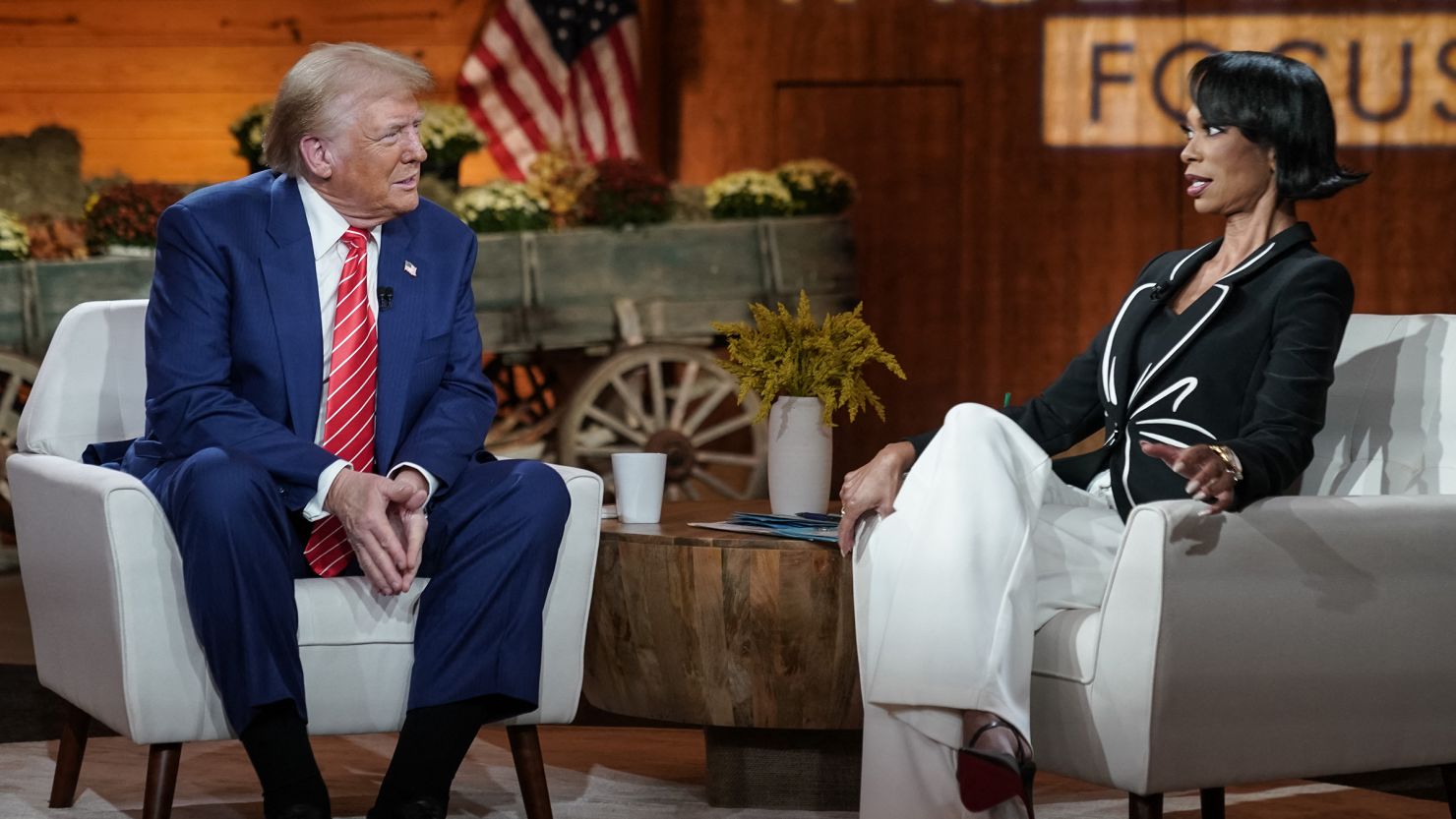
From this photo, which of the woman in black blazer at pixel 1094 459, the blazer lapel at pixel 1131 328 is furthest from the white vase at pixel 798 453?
the blazer lapel at pixel 1131 328

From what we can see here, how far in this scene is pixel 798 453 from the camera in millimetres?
2902

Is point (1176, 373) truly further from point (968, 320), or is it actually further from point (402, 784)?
point (968, 320)

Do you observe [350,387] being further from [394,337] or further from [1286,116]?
[1286,116]

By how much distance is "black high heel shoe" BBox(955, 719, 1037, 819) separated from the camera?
2025mm

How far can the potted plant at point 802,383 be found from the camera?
2.89 m

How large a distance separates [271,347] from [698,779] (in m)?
1.14

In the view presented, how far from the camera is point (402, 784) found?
227cm

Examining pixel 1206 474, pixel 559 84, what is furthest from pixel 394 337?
pixel 559 84

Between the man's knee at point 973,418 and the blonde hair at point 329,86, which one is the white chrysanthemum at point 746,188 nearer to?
the blonde hair at point 329,86

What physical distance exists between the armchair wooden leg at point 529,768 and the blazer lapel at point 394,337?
1.42 feet

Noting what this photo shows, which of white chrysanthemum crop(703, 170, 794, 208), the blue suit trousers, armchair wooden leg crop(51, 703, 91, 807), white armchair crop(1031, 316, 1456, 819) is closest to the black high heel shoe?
white armchair crop(1031, 316, 1456, 819)

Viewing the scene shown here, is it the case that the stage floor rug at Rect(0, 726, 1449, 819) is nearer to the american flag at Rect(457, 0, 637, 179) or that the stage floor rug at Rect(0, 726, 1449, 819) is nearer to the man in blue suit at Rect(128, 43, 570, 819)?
the man in blue suit at Rect(128, 43, 570, 819)

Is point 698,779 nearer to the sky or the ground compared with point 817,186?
nearer to the ground

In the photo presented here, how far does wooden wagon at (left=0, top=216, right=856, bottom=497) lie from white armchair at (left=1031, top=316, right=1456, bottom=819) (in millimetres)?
3081
